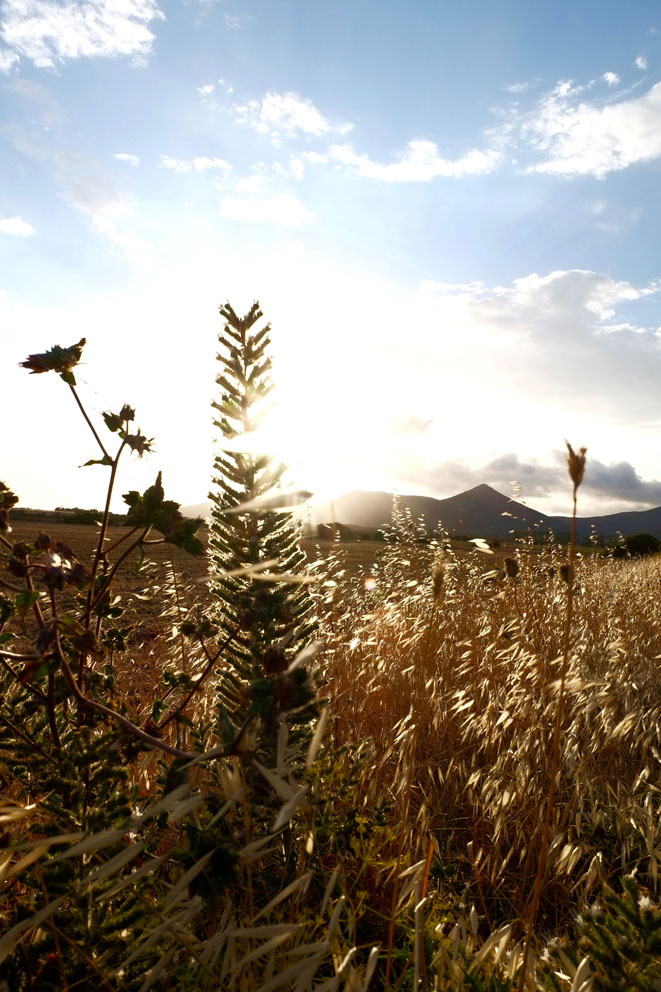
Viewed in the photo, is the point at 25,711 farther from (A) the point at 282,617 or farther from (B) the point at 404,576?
(B) the point at 404,576

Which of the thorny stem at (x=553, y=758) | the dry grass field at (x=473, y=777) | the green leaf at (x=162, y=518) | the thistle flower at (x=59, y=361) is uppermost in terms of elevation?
the thistle flower at (x=59, y=361)

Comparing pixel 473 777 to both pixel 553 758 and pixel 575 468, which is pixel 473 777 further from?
pixel 575 468

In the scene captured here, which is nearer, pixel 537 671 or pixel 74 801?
pixel 74 801

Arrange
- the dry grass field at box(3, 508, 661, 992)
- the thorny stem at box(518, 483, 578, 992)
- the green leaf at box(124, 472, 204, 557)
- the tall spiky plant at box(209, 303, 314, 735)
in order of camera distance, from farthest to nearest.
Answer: the tall spiky plant at box(209, 303, 314, 735), the dry grass field at box(3, 508, 661, 992), the green leaf at box(124, 472, 204, 557), the thorny stem at box(518, 483, 578, 992)

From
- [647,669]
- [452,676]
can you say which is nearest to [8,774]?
[452,676]

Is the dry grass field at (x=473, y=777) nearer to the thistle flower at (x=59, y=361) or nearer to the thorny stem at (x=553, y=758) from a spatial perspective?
the thorny stem at (x=553, y=758)

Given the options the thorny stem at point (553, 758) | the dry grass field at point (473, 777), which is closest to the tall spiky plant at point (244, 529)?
the dry grass field at point (473, 777)

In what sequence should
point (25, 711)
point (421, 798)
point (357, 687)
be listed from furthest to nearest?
point (357, 687), point (421, 798), point (25, 711)

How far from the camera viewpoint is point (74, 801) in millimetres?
1404

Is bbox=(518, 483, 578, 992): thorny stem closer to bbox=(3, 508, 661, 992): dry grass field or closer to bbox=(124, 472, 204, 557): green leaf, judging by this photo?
bbox=(3, 508, 661, 992): dry grass field

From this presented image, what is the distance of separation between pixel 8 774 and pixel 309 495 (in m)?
1.26

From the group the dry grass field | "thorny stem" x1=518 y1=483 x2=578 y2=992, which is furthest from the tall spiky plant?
"thorny stem" x1=518 y1=483 x2=578 y2=992

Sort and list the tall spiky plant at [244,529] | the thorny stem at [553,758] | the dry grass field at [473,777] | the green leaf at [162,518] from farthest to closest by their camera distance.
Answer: the tall spiky plant at [244,529] < the dry grass field at [473,777] < the green leaf at [162,518] < the thorny stem at [553,758]

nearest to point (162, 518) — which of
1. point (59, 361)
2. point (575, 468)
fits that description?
point (59, 361)
